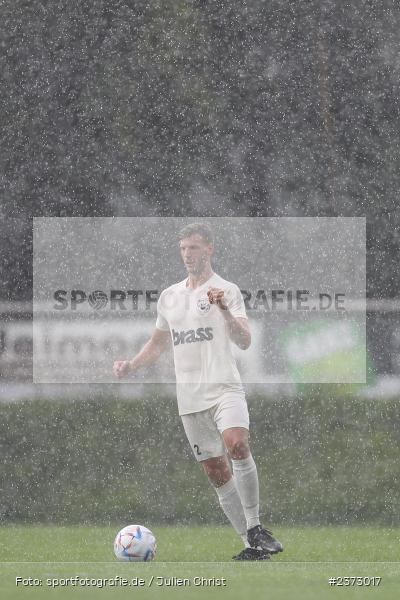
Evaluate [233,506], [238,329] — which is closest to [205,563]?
[233,506]

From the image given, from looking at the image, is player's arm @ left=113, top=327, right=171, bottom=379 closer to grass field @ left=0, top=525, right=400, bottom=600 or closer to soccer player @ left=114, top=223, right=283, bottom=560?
soccer player @ left=114, top=223, right=283, bottom=560

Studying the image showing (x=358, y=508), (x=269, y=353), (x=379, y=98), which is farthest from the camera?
(x=379, y=98)

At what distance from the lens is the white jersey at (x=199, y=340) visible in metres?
7.03

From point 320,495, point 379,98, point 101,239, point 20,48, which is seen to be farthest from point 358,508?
point 20,48

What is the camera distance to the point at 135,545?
6578 mm

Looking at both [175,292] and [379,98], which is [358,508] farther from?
[379,98]

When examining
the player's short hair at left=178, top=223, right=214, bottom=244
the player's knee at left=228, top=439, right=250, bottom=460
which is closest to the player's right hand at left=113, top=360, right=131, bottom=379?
the player's knee at left=228, top=439, right=250, bottom=460

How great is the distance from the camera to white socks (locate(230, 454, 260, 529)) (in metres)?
6.82

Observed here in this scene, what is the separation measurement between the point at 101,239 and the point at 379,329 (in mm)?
2687

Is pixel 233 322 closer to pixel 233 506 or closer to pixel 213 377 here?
pixel 213 377

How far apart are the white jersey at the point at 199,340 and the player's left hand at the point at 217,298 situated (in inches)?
4.1

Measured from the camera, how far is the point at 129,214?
12.7m

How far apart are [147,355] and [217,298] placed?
0.67 m

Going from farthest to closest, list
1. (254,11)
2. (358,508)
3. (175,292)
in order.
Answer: (254,11), (358,508), (175,292)
